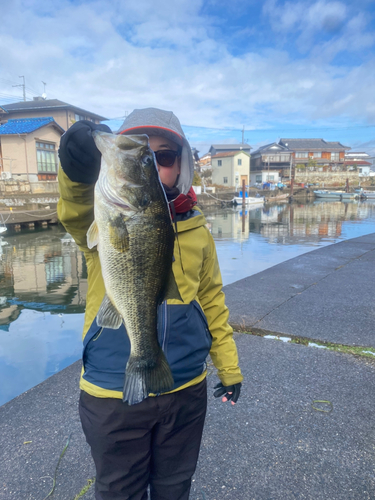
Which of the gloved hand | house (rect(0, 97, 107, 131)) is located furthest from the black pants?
house (rect(0, 97, 107, 131))

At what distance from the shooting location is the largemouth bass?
137cm

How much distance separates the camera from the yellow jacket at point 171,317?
5.24 ft

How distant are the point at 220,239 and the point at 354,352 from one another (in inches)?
537

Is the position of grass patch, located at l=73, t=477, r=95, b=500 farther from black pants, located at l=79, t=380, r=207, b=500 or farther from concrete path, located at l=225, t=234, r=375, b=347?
concrete path, located at l=225, t=234, r=375, b=347

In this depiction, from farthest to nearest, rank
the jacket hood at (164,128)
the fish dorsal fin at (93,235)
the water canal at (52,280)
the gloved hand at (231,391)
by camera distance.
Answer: the water canal at (52,280), the gloved hand at (231,391), the jacket hood at (164,128), the fish dorsal fin at (93,235)

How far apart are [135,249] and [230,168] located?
5500 cm

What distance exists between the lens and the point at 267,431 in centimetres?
254

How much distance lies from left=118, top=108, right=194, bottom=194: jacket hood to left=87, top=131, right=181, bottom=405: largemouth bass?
0.49 m

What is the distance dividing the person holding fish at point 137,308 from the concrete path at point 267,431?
0.66 m

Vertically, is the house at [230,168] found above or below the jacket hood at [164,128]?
above

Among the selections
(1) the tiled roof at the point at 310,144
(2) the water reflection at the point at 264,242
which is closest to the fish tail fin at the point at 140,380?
(2) the water reflection at the point at 264,242

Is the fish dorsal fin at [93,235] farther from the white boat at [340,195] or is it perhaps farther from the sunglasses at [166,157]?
the white boat at [340,195]

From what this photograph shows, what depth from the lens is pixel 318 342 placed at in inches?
152

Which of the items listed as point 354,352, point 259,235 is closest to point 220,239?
point 259,235
